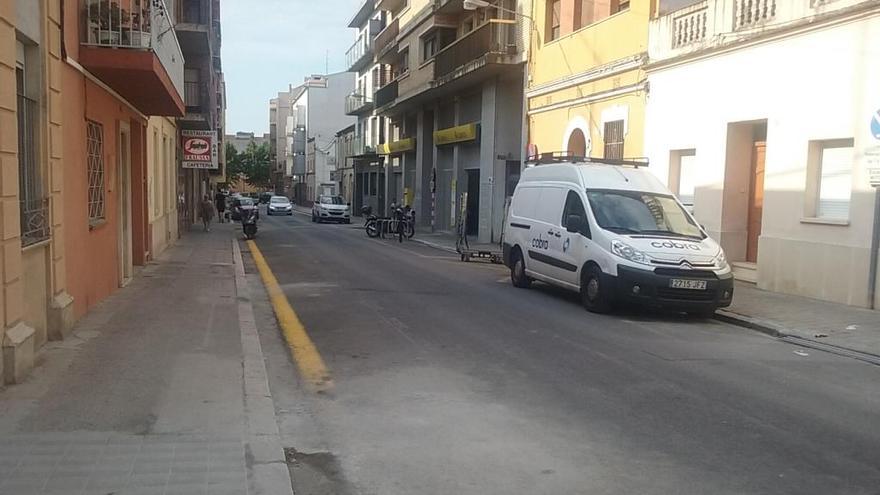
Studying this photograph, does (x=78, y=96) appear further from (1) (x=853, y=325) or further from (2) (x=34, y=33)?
(1) (x=853, y=325)

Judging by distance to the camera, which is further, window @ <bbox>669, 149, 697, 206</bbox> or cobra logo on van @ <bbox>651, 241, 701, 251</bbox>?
window @ <bbox>669, 149, 697, 206</bbox>

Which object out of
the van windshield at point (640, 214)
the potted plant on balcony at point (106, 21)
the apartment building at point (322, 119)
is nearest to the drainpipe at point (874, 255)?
the van windshield at point (640, 214)

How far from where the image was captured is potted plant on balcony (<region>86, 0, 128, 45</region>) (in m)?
9.31

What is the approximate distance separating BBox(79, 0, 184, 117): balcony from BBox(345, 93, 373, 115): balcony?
128 ft

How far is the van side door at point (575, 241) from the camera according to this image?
38.6ft

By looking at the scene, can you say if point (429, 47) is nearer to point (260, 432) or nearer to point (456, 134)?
point (456, 134)

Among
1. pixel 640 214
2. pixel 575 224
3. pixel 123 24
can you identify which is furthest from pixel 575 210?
pixel 123 24

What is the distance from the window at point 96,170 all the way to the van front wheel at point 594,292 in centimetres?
710

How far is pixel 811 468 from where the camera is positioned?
4.89 m

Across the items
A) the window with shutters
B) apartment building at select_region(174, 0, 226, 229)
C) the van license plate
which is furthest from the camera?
apartment building at select_region(174, 0, 226, 229)

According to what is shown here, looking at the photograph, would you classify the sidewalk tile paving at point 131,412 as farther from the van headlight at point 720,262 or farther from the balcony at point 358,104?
the balcony at point 358,104

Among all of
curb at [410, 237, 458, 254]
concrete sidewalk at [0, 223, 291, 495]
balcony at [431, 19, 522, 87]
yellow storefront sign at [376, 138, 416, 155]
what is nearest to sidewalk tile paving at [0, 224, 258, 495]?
concrete sidewalk at [0, 223, 291, 495]

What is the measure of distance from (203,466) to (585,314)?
7.64 m

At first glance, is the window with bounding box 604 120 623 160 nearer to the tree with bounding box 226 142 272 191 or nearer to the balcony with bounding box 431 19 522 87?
the balcony with bounding box 431 19 522 87
